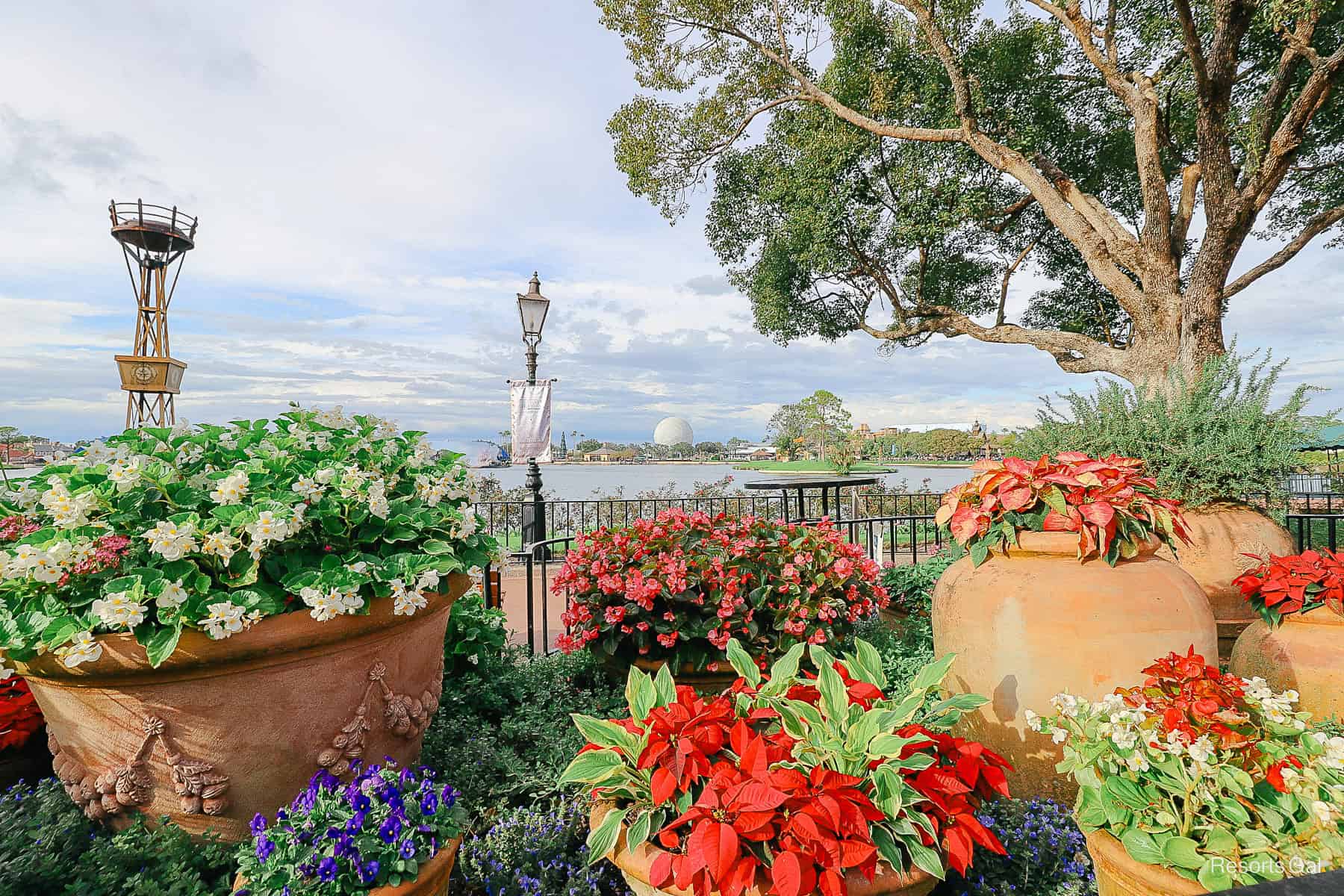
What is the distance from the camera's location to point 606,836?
1387mm

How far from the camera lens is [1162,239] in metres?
7.99

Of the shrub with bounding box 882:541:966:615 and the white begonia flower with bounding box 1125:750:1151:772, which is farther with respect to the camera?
the shrub with bounding box 882:541:966:615

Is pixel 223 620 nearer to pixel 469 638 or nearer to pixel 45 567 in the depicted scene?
pixel 45 567

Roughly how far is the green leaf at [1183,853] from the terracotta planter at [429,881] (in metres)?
1.68

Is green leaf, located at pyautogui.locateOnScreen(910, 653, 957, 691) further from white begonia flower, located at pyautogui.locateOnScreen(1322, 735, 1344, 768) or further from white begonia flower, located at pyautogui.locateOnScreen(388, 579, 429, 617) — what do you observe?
white begonia flower, located at pyautogui.locateOnScreen(388, 579, 429, 617)

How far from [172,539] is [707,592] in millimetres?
2214

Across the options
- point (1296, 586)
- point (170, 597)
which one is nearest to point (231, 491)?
point (170, 597)

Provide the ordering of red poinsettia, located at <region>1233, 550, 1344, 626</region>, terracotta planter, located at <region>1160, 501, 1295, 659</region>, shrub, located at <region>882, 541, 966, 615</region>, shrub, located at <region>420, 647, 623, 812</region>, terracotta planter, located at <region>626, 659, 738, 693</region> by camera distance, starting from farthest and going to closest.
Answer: shrub, located at <region>882, 541, 966, 615</region> < terracotta planter, located at <region>1160, 501, 1295, 659</region> < terracotta planter, located at <region>626, 659, 738, 693</region> < red poinsettia, located at <region>1233, 550, 1344, 626</region> < shrub, located at <region>420, 647, 623, 812</region>

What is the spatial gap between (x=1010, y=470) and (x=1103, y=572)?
1.49ft

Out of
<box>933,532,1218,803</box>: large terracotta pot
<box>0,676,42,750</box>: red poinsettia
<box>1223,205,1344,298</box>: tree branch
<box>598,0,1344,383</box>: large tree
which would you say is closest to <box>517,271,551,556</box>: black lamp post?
<box>598,0,1344,383</box>: large tree

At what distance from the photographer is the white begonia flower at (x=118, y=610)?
58.5 inches

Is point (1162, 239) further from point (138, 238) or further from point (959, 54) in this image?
point (138, 238)

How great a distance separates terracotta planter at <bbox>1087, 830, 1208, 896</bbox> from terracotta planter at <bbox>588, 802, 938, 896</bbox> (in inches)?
20.4

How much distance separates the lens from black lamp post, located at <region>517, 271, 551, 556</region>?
8.53m
